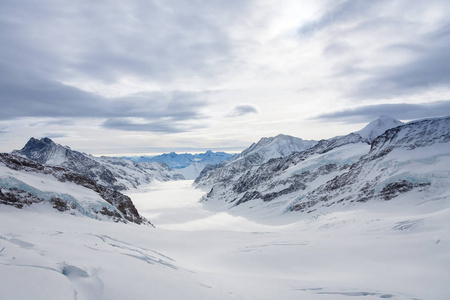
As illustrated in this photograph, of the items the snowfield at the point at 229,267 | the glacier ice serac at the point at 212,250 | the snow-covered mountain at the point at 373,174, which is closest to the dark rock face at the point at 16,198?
the glacier ice serac at the point at 212,250

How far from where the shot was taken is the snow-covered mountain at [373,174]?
45.1m

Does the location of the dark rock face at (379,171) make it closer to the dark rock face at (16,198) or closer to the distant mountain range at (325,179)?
the distant mountain range at (325,179)

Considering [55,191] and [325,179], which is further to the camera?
[325,179]

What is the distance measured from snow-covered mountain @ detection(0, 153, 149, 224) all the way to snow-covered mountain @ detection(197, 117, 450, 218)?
46543mm

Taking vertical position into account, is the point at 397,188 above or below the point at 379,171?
below

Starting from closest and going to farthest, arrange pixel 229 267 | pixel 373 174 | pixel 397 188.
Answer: pixel 229 267, pixel 397 188, pixel 373 174

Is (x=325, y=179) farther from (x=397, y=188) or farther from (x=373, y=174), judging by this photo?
(x=397, y=188)

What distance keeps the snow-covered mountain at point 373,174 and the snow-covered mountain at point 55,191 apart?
46.5 metres

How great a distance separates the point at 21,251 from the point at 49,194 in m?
24.1

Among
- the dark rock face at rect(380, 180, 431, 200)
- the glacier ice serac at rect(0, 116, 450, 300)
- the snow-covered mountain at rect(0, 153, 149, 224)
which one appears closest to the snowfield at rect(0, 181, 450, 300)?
the glacier ice serac at rect(0, 116, 450, 300)

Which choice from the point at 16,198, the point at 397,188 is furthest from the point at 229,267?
the point at 397,188

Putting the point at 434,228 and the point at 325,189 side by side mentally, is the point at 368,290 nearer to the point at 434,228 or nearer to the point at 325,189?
the point at 434,228

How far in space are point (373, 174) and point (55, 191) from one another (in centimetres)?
6213

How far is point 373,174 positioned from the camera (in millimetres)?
55281
